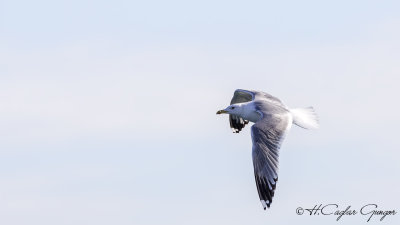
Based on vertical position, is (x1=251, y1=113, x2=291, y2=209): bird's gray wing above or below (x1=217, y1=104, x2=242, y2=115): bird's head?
below

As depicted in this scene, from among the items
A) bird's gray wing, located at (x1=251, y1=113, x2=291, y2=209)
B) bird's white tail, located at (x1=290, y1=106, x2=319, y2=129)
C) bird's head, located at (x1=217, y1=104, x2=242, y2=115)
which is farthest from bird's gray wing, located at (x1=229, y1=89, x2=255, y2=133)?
bird's gray wing, located at (x1=251, y1=113, x2=291, y2=209)

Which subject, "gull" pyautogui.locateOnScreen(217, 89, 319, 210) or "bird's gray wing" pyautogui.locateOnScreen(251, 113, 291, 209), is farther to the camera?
"gull" pyautogui.locateOnScreen(217, 89, 319, 210)

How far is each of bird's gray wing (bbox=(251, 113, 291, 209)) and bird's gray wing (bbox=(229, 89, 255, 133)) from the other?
442 cm

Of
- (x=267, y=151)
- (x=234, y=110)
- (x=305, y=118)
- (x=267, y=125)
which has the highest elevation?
(x=234, y=110)

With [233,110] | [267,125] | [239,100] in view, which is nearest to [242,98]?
[239,100]

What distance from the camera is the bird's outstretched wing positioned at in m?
35.7

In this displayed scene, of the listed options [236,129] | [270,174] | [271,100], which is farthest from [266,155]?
[236,129]

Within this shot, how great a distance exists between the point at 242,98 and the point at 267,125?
6.25 metres

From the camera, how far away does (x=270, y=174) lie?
98.0 ft

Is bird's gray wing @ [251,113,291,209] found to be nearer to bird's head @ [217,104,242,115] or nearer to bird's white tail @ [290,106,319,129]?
bird's white tail @ [290,106,319,129]

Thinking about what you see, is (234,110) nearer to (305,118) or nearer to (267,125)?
(305,118)

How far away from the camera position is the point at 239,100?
124ft

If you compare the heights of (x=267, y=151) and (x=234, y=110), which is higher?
(x=234, y=110)

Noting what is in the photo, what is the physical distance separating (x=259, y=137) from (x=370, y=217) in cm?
360
